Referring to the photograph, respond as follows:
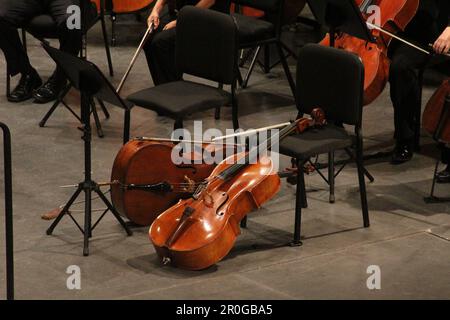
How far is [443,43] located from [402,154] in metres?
0.76

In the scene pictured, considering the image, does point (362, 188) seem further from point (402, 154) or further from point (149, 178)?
point (149, 178)

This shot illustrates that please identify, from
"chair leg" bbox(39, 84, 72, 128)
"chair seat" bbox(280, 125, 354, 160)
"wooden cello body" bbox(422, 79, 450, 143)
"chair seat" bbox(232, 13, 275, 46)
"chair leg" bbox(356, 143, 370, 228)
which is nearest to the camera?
"chair seat" bbox(280, 125, 354, 160)

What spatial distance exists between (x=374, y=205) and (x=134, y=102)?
1257 millimetres

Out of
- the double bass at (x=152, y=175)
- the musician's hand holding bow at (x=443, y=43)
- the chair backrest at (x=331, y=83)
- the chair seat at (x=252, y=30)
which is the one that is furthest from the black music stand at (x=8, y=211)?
the chair seat at (x=252, y=30)

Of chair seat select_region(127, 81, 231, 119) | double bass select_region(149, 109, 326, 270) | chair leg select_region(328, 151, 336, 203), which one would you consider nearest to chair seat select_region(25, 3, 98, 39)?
chair seat select_region(127, 81, 231, 119)

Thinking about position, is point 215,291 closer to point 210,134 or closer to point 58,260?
point 58,260

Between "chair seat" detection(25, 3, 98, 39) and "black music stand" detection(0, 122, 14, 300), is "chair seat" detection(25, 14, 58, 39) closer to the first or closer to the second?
"chair seat" detection(25, 3, 98, 39)

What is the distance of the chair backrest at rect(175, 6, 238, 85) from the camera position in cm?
527

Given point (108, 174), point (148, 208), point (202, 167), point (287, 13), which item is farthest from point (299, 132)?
point (287, 13)

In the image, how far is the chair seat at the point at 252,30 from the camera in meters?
6.04

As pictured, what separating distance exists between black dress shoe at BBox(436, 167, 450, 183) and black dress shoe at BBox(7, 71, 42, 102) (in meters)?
2.54

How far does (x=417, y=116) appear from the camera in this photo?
574 centimetres

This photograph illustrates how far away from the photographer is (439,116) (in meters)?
5.18

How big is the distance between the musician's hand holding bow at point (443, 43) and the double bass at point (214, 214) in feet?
3.53
